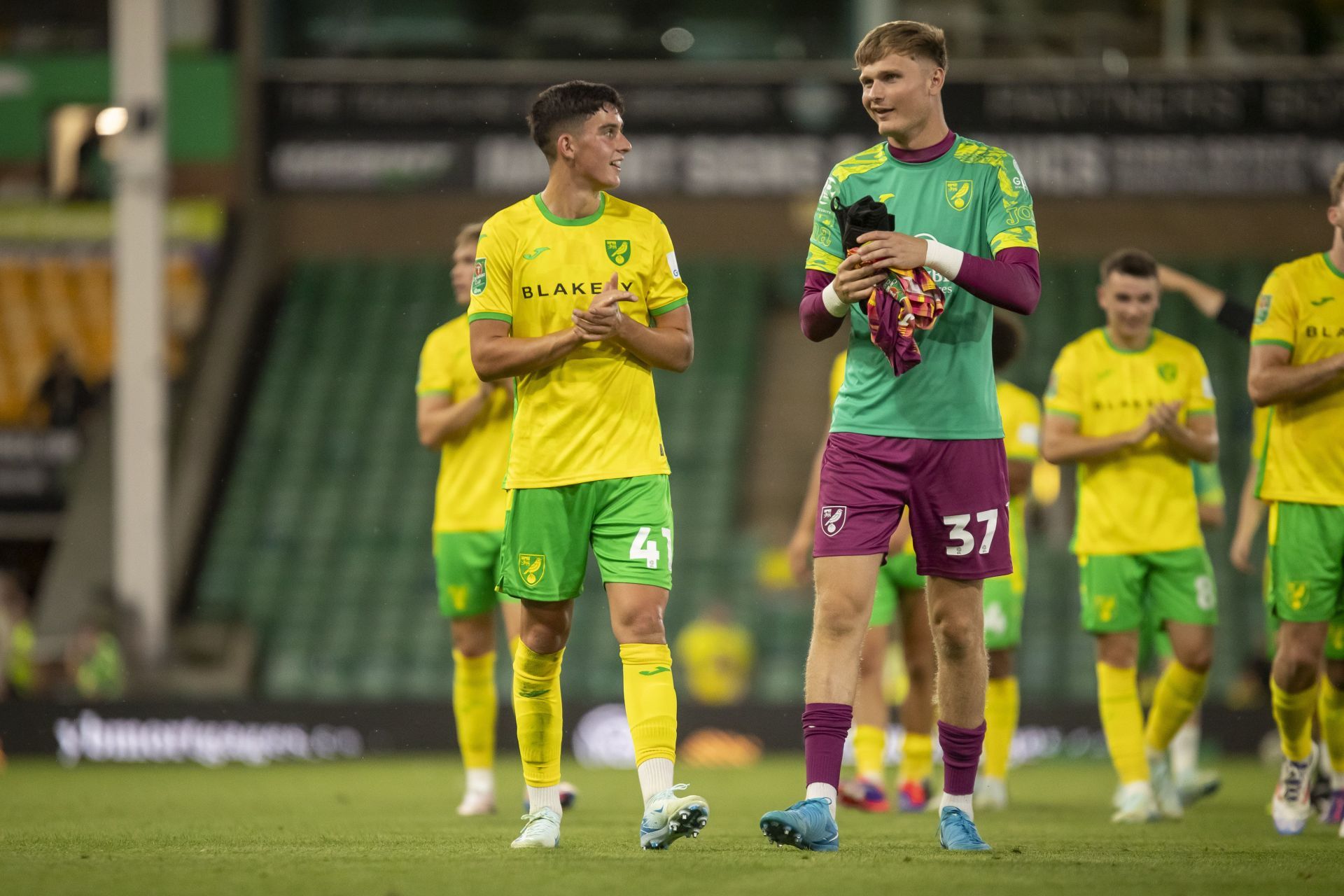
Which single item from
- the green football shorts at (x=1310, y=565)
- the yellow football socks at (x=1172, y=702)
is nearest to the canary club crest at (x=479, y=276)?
the green football shorts at (x=1310, y=565)

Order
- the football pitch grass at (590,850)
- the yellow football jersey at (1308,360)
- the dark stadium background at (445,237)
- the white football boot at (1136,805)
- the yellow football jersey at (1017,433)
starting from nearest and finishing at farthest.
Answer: the football pitch grass at (590,850), the yellow football jersey at (1308,360), the white football boot at (1136,805), the yellow football jersey at (1017,433), the dark stadium background at (445,237)

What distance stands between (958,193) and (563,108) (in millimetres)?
1277

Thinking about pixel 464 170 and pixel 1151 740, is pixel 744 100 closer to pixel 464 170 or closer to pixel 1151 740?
pixel 464 170

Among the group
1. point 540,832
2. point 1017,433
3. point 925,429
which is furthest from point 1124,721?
point 540,832

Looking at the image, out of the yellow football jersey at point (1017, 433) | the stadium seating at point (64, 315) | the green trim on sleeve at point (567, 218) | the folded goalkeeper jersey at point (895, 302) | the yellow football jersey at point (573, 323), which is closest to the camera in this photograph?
the folded goalkeeper jersey at point (895, 302)

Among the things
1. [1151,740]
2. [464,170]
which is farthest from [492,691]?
[464,170]

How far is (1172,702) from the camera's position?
7.48 meters

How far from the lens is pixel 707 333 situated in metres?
20.0

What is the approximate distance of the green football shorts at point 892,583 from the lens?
7.91m

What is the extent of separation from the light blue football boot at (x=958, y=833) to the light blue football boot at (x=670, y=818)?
2.57 ft

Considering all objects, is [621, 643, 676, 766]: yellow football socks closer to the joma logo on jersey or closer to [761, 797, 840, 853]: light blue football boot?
[761, 797, 840, 853]: light blue football boot

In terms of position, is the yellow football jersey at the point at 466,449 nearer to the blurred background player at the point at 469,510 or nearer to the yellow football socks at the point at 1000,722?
the blurred background player at the point at 469,510

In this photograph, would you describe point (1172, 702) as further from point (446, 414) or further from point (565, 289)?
point (565, 289)

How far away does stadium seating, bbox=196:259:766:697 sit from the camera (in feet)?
56.3
